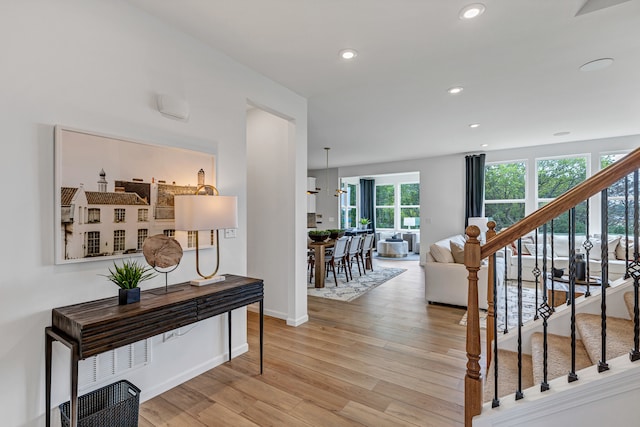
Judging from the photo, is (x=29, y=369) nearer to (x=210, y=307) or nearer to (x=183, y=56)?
(x=210, y=307)

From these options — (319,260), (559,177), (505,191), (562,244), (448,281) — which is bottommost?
(448,281)

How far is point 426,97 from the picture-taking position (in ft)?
11.8

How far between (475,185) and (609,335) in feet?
18.3

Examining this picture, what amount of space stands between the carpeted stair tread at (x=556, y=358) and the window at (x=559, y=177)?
16.7ft

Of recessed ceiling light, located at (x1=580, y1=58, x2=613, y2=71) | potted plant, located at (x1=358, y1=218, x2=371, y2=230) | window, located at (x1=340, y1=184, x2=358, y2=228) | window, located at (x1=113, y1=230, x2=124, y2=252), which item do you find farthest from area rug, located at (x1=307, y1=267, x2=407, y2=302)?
window, located at (x1=340, y1=184, x2=358, y2=228)

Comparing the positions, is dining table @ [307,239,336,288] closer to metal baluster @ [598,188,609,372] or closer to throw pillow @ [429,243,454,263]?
throw pillow @ [429,243,454,263]

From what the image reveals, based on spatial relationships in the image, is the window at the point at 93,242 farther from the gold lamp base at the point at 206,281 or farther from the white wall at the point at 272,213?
the white wall at the point at 272,213

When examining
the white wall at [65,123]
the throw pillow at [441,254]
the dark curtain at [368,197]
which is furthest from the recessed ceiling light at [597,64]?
the dark curtain at [368,197]

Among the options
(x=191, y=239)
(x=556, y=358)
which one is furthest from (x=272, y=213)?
(x=556, y=358)

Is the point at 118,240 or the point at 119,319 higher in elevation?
the point at 118,240

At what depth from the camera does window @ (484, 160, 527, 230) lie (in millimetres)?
6598

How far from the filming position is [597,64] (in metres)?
2.81

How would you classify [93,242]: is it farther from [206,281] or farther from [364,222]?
[364,222]

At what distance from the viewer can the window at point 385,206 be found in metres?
10.6
